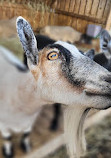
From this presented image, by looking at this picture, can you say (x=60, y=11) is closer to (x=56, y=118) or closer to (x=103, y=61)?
(x=103, y=61)

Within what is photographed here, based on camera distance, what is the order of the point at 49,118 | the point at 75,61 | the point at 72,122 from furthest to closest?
the point at 49,118 → the point at 72,122 → the point at 75,61

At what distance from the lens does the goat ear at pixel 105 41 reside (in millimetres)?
495

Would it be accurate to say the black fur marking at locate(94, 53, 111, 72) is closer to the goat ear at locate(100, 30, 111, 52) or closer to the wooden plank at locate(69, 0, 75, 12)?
the goat ear at locate(100, 30, 111, 52)

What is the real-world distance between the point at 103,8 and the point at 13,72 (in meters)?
0.40

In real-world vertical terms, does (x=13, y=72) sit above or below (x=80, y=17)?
below

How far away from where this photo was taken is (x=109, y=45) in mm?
511

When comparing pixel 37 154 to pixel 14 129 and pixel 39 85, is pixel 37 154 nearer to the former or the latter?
pixel 14 129

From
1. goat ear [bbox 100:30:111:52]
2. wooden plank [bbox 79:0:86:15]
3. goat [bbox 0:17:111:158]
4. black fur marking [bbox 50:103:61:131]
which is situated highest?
wooden plank [bbox 79:0:86:15]

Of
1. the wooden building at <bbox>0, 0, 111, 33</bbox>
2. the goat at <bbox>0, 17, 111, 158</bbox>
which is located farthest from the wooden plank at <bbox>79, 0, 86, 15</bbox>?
the goat at <bbox>0, 17, 111, 158</bbox>

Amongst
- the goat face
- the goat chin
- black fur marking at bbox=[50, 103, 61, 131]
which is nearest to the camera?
the goat face

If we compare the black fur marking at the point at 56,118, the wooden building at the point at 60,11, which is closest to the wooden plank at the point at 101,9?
the wooden building at the point at 60,11

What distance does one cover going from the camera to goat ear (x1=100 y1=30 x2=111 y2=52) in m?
0.50

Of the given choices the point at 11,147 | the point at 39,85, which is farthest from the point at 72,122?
the point at 11,147

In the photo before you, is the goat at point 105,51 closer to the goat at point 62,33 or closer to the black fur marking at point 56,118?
the goat at point 62,33
